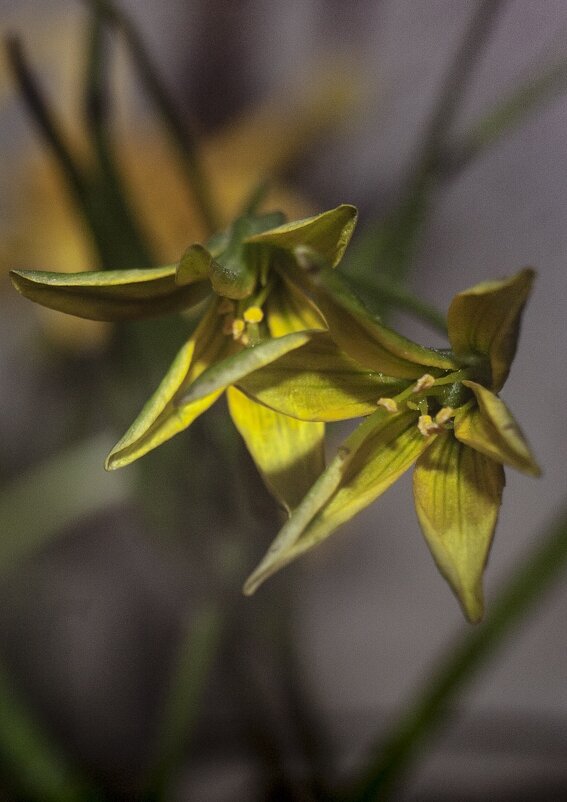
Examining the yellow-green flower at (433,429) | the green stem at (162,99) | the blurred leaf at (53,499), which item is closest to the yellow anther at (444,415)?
the yellow-green flower at (433,429)

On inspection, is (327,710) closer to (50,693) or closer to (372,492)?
(50,693)

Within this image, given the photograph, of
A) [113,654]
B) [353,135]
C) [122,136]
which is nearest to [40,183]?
[122,136]

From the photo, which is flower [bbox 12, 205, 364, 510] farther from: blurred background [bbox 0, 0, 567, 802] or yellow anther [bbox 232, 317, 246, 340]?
blurred background [bbox 0, 0, 567, 802]

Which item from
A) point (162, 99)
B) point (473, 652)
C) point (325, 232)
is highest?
point (162, 99)

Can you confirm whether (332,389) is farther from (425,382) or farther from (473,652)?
(473,652)

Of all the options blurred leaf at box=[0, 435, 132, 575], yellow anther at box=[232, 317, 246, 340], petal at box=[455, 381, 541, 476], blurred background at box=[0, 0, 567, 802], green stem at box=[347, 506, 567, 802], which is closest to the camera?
petal at box=[455, 381, 541, 476]

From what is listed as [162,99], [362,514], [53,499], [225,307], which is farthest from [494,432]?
[362,514]

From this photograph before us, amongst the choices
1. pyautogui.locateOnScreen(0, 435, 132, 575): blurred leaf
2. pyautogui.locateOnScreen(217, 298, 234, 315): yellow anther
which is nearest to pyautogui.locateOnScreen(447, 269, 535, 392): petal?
pyautogui.locateOnScreen(217, 298, 234, 315): yellow anther
